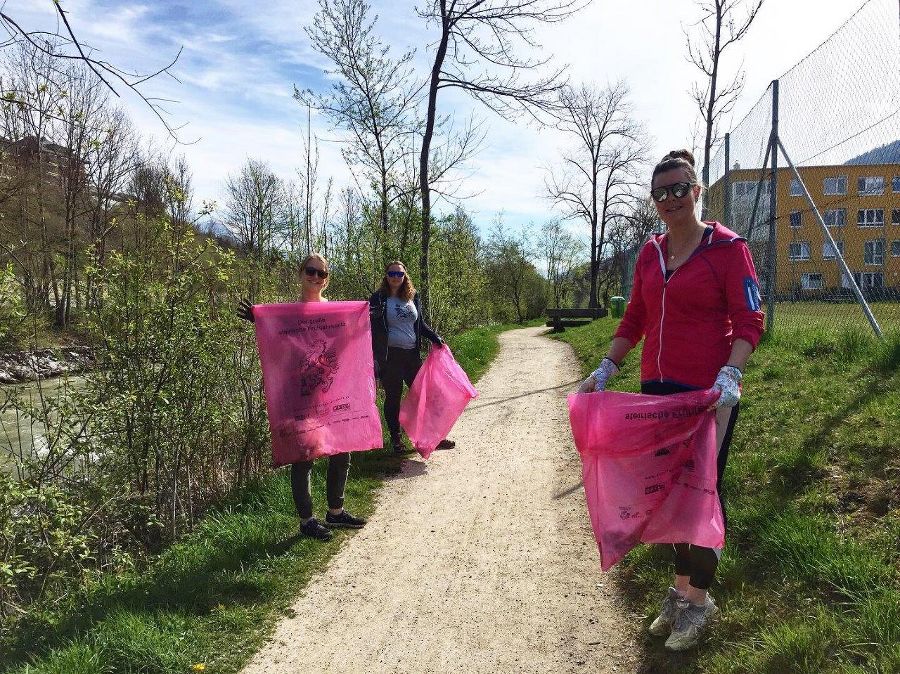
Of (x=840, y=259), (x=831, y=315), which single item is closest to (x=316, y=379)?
(x=840, y=259)

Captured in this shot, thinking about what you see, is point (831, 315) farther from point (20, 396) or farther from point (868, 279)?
point (20, 396)

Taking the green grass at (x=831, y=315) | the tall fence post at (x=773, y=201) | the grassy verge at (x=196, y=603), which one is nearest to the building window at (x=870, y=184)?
the green grass at (x=831, y=315)

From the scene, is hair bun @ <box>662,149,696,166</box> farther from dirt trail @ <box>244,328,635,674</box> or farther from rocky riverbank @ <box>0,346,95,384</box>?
rocky riverbank @ <box>0,346,95,384</box>

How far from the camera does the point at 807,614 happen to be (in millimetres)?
2652

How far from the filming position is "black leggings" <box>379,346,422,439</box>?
21.7 ft

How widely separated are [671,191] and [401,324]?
14.1 feet

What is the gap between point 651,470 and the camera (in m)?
2.63

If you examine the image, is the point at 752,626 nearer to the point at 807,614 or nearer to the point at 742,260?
the point at 807,614

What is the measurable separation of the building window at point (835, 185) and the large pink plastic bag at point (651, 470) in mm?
4887

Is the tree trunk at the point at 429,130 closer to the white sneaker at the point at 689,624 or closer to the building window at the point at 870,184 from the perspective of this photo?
Answer: the building window at the point at 870,184

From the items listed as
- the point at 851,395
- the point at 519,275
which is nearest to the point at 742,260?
the point at 851,395

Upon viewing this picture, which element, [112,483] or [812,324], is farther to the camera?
[812,324]

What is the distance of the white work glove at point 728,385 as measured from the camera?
242 centimetres

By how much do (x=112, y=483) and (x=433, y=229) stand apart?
8927mm
